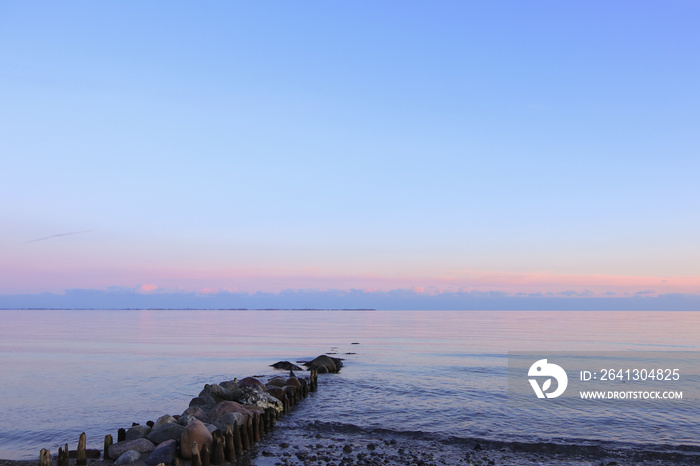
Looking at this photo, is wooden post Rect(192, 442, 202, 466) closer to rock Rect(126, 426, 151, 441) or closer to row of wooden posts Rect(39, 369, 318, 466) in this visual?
row of wooden posts Rect(39, 369, 318, 466)

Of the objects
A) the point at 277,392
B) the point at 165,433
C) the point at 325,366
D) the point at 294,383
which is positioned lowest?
the point at 325,366

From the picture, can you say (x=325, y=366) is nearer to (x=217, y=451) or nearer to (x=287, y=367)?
(x=287, y=367)

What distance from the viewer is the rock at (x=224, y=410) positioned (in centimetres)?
2161

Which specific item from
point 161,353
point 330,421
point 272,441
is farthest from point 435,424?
point 161,353

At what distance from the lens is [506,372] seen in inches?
1606

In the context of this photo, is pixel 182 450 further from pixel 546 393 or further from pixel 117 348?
pixel 117 348

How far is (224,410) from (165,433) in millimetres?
3756

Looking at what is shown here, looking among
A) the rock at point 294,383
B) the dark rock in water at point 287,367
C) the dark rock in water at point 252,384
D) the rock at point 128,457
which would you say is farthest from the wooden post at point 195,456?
the dark rock in water at point 287,367

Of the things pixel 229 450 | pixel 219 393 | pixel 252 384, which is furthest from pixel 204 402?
pixel 229 450

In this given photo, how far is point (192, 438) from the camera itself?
56.7ft

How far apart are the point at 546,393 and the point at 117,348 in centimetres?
5378

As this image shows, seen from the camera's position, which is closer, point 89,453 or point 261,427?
point 89,453

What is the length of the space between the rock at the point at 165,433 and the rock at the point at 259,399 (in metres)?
6.52

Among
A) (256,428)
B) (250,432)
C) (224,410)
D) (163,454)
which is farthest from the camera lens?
(224,410)
